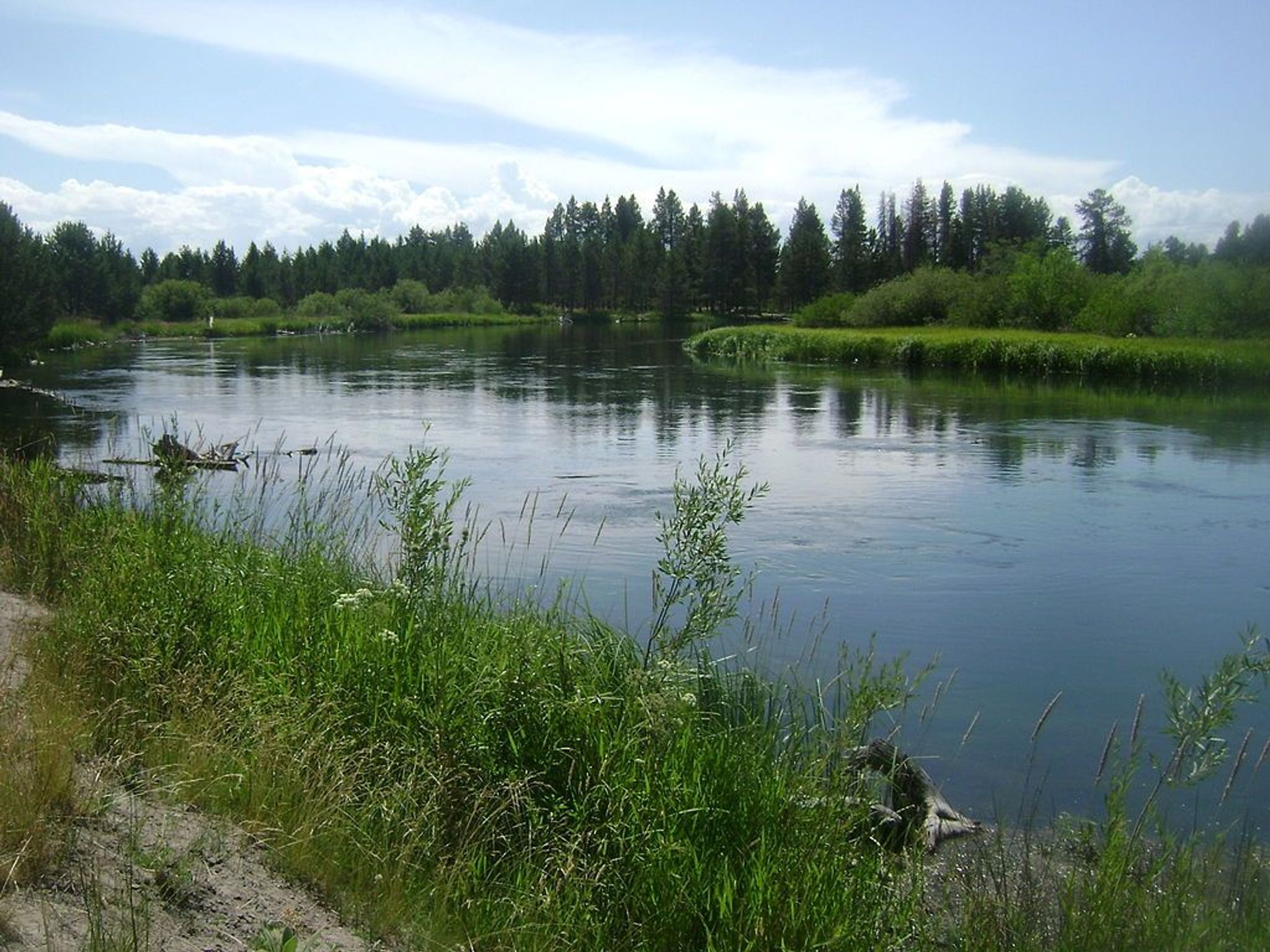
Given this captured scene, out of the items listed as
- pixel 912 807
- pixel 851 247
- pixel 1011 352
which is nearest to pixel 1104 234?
Answer: pixel 851 247

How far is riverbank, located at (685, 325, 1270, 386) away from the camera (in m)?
37.8

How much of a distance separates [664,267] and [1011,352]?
71.2 m

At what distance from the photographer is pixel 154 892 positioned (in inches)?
159

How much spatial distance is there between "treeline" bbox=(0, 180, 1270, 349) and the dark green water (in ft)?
66.4

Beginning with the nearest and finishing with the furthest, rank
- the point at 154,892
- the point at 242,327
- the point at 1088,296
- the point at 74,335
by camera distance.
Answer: the point at 154,892
the point at 1088,296
the point at 74,335
the point at 242,327

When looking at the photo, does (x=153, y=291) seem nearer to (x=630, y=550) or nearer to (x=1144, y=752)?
(x=630, y=550)

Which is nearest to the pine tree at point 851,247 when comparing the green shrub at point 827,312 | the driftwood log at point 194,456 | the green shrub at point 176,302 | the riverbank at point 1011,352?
the green shrub at point 827,312

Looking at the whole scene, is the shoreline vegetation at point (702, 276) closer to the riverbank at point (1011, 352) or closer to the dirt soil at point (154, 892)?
the riverbank at point (1011, 352)

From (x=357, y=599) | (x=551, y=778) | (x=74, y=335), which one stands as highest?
(x=74, y=335)

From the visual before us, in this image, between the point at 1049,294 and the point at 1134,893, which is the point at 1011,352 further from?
the point at 1134,893

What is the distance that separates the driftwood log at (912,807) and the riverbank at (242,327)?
205ft

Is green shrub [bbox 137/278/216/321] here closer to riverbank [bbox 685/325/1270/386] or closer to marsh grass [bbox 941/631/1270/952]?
riverbank [bbox 685/325/1270/386]

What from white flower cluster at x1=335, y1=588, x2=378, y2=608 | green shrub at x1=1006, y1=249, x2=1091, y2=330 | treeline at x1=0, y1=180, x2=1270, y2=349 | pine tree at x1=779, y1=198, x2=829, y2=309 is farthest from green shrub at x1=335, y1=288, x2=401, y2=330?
white flower cluster at x1=335, y1=588, x2=378, y2=608

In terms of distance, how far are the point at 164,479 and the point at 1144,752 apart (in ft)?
25.8
